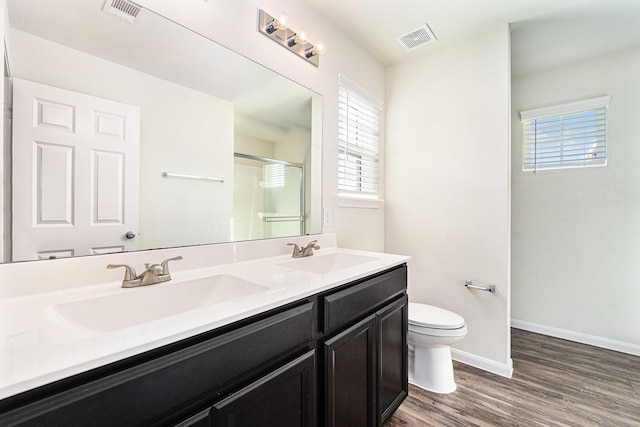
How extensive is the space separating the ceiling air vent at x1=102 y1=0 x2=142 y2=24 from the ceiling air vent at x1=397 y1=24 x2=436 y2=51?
1.81 m

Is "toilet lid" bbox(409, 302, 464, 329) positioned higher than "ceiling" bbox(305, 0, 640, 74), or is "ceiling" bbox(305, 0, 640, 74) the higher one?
"ceiling" bbox(305, 0, 640, 74)

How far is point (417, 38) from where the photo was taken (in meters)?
2.19

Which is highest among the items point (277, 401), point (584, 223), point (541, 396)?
point (584, 223)

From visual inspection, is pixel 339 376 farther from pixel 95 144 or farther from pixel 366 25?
pixel 366 25

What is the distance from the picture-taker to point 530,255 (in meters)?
2.78

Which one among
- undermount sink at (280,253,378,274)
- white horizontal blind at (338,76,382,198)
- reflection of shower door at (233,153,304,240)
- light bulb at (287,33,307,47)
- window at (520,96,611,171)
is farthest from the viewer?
window at (520,96,611,171)

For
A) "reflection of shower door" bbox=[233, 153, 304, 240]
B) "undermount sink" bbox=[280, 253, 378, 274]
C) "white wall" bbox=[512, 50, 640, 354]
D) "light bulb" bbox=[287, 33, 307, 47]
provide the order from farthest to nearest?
"white wall" bbox=[512, 50, 640, 354] → "light bulb" bbox=[287, 33, 307, 47] → "undermount sink" bbox=[280, 253, 378, 274] → "reflection of shower door" bbox=[233, 153, 304, 240]

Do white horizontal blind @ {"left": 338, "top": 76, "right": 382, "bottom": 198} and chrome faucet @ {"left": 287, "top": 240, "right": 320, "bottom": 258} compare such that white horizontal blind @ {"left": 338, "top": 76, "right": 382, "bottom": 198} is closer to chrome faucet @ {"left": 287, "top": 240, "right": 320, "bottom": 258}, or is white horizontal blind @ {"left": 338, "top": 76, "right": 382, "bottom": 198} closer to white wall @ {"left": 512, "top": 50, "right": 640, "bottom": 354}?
chrome faucet @ {"left": 287, "top": 240, "right": 320, "bottom": 258}

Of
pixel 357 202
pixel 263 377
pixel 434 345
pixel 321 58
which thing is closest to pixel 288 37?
pixel 321 58

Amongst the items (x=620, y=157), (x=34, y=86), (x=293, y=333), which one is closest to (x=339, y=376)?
(x=293, y=333)

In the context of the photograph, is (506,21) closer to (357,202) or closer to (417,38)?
(417,38)

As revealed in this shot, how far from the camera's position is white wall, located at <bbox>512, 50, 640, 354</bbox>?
234 centimetres

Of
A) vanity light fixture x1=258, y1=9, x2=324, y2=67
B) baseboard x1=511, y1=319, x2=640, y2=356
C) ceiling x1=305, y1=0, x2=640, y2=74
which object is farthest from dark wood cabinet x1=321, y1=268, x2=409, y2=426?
baseboard x1=511, y1=319, x2=640, y2=356

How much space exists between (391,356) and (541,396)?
1.14 metres
